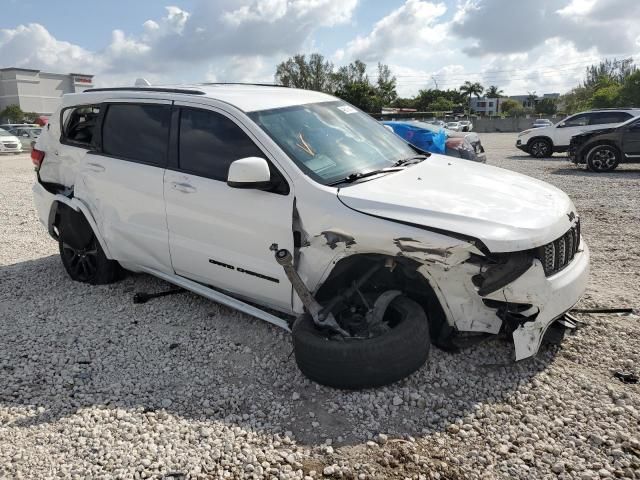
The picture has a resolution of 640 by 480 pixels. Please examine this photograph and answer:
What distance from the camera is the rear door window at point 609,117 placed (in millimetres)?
16156

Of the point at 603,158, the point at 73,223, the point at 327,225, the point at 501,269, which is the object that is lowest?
the point at 603,158

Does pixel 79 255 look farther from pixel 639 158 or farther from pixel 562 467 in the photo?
pixel 639 158

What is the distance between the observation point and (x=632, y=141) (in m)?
13.5

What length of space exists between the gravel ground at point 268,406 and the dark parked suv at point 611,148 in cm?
1050

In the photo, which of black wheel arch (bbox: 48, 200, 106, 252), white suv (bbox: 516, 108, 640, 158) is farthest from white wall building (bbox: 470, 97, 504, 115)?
black wheel arch (bbox: 48, 200, 106, 252)

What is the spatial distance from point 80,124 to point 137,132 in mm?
988

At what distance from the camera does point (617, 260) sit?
5.82 metres

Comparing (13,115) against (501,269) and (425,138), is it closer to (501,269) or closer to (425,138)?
(425,138)

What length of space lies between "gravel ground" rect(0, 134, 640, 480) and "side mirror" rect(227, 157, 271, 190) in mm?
1257

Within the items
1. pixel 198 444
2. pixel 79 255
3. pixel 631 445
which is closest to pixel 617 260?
pixel 631 445

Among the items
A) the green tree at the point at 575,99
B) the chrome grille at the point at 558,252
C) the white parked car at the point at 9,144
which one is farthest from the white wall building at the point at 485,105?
the chrome grille at the point at 558,252

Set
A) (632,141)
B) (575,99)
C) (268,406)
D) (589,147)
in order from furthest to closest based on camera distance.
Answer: (575,99) < (589,147) < (632,141) < (268,406)

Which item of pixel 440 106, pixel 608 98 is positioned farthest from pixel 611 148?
pixel 440 106

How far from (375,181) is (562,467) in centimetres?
201
